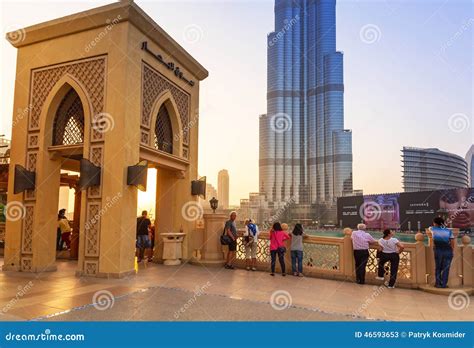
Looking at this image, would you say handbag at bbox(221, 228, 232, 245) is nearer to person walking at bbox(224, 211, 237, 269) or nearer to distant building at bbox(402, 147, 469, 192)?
person walking at bbox(224, 211, 237, 269)

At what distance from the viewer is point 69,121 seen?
9.58 m

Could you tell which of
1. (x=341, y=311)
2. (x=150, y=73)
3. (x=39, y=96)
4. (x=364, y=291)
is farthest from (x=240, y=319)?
(x=39, y=96)

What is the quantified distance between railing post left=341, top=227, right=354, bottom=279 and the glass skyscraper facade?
84265 millimetres

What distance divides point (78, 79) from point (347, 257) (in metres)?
7.88

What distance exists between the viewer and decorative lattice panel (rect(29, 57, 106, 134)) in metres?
8.61

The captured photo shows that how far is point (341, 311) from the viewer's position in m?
5.57

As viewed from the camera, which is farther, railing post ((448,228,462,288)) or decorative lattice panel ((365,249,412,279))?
decorative lattice panel ((365,249,412,279))

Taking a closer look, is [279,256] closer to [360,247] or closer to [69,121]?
[360,247]

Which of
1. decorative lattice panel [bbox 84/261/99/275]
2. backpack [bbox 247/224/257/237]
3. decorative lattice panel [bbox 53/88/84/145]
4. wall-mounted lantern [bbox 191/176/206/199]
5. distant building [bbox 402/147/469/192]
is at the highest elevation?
distant building [bbox 402/147/469/192]

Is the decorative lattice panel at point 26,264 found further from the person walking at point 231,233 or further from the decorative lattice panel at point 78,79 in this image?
the person walking at point 231,233

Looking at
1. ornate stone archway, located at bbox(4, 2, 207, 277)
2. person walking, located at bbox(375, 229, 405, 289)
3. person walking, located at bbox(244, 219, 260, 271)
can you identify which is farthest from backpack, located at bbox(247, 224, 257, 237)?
person walking, located at bbox(375, 229, 405, 289)

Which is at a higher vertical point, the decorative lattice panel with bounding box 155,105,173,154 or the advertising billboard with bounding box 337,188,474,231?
the decorative lattice panel with bounding box 155,105,173,154

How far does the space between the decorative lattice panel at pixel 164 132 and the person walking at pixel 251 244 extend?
3342 millimetres

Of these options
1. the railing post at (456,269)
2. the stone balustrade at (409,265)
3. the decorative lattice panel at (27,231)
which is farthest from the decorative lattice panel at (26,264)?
the railing post at (456,269)
